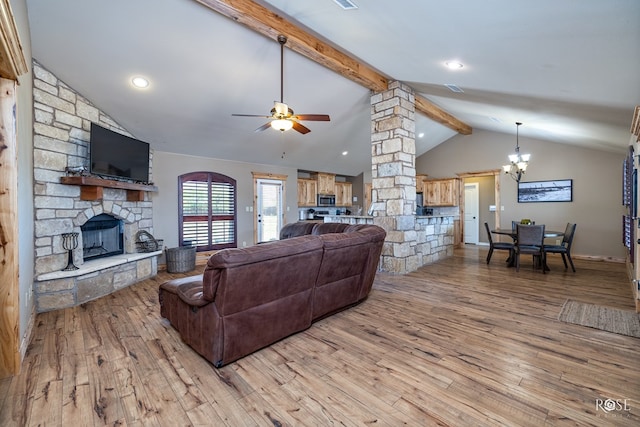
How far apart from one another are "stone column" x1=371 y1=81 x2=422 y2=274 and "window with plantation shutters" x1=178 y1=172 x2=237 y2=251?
3.44m

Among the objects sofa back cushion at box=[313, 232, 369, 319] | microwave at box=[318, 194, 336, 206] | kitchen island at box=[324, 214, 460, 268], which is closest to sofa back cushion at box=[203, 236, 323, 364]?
sofa back cushion at box=[313, 232, 369, 319]

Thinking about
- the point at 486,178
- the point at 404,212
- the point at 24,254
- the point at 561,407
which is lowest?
the point at 561,407

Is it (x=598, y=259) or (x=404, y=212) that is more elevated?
(x=404, y=212)

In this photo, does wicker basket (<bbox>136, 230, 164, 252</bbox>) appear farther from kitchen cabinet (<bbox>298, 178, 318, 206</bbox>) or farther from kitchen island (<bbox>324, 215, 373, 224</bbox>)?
kitchen cabinet (<bbox>298, 178, 318, 206</bbox>)

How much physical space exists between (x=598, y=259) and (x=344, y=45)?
6.98 metres

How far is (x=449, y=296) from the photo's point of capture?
3699 millimetres

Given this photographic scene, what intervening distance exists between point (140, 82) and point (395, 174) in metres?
3.99

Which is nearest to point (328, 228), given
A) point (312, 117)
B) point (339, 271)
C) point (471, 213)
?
point (339, 271)

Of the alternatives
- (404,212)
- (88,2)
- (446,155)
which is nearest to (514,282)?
(404,212)

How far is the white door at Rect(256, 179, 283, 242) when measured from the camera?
725 cm

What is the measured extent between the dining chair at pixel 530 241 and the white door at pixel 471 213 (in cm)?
410

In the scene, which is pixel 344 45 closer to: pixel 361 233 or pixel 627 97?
pixel 361 233

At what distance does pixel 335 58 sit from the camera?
396cm

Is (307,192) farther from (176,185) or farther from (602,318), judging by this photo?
(602,318)
